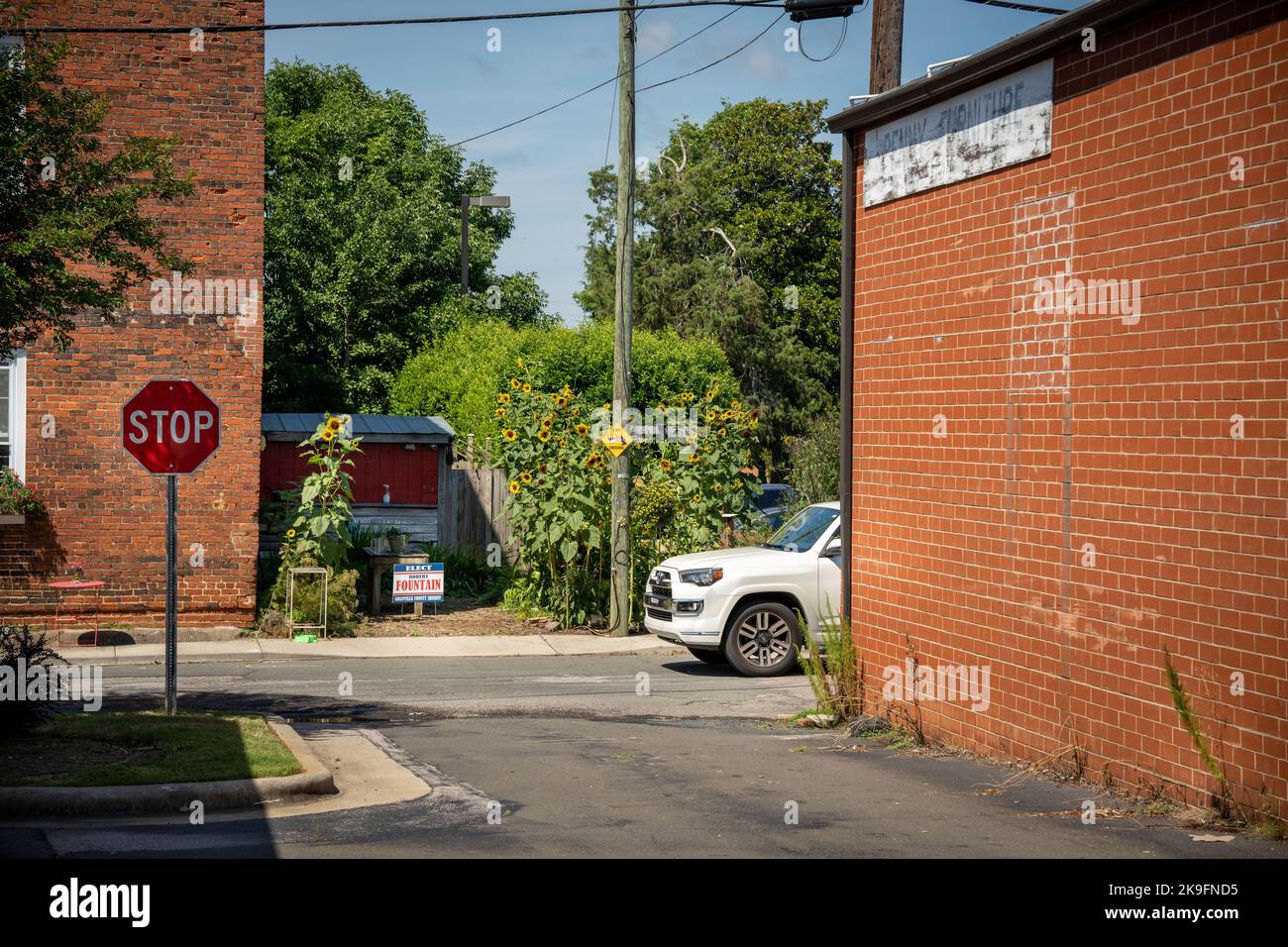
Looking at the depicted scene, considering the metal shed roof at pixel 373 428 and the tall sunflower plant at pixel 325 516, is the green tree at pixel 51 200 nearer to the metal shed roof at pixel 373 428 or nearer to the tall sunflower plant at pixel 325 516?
the tall sunflower plant at pixel 325 516

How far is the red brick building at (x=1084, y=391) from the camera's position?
721 cm

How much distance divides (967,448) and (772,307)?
31576 millimetres

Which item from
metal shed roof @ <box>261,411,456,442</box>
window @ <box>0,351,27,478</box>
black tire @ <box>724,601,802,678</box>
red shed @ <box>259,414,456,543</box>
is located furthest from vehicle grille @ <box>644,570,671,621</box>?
window @ <box>0,351,27,478</box>

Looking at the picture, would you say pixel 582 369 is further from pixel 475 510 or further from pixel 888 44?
pixel 888 44

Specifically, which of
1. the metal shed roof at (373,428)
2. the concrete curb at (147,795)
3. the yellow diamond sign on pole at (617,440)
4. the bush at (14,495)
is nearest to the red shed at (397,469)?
the metal shed roof at (373,428)

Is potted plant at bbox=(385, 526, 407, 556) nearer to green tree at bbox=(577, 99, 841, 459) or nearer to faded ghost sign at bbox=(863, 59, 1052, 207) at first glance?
faded ghost sign at bbox=(863, 59, 1052, 207)

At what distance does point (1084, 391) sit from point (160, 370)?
12908 mm

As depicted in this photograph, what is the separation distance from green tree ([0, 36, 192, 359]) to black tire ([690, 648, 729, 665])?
7.40 m

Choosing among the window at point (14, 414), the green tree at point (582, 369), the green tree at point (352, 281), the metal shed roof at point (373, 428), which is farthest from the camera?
the green tree at point (352, 281)

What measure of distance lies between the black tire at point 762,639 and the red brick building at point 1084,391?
294cm

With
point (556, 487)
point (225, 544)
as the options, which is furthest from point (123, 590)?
point (556, 487)

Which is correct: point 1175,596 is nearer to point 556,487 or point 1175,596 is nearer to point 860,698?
point 860,698

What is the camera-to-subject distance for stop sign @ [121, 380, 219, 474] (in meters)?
10.8

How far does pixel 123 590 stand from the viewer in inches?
685
